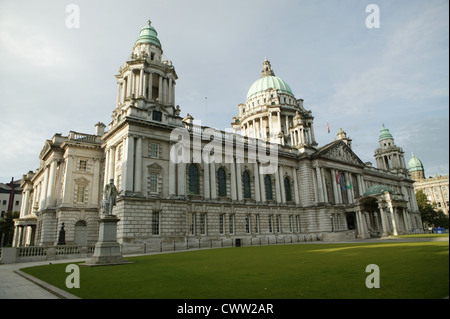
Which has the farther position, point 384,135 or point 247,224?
point 384,135

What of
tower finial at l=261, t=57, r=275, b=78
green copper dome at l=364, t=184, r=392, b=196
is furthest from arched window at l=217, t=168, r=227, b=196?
tower finial at l=261, t=57, r=275, b=78

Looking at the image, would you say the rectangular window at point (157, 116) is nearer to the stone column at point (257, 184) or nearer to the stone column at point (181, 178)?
the stone column at point (181, 178)

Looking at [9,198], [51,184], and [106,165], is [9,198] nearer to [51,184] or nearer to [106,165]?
[51,184]

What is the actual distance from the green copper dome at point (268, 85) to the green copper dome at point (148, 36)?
121 ft

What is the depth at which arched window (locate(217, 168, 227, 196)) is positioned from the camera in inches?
1628

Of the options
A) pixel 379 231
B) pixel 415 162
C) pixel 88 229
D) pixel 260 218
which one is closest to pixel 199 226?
pixel 260 218

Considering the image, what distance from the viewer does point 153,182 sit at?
34.0 meters

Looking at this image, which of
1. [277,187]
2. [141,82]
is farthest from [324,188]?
[141,82]

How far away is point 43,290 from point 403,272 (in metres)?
12.3

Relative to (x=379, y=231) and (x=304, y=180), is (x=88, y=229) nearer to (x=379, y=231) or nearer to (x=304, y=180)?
(x=304, y=180)

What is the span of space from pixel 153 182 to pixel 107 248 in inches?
657

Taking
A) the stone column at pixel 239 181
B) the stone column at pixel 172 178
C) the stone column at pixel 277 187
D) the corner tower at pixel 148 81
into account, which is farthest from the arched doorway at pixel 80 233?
the stone column at pixel 277 187

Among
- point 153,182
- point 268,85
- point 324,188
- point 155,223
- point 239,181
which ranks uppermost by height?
point 268,85

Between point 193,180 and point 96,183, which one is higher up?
point 96,183
